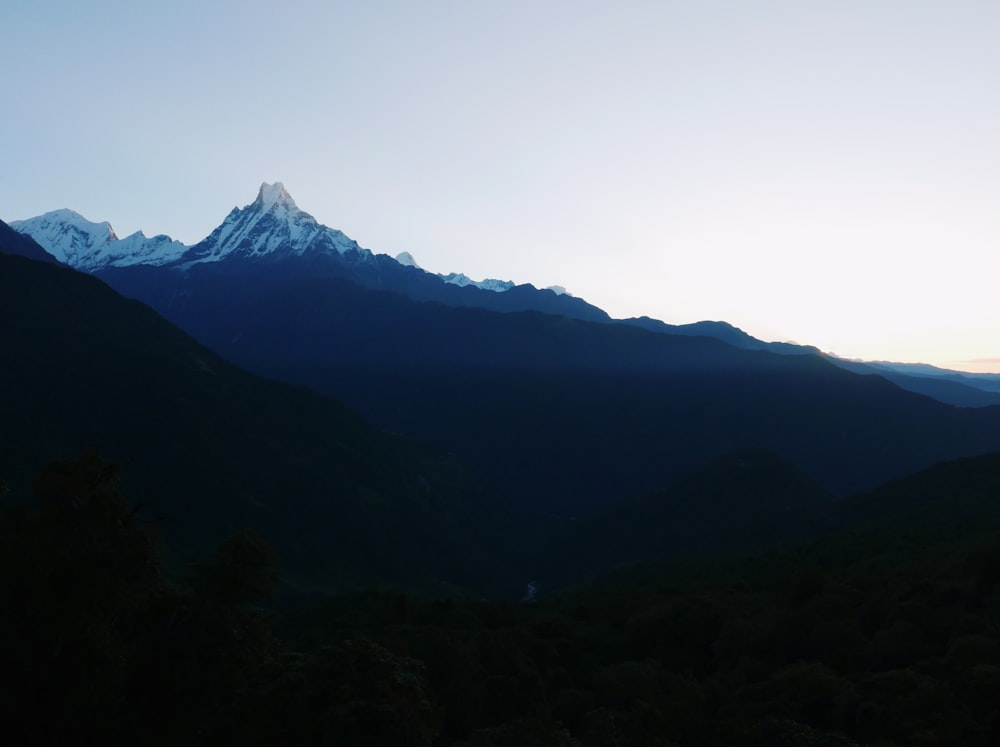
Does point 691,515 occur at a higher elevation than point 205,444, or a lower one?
lower

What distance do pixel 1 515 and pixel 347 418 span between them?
167632 mm

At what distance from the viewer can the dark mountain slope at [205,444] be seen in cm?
12700

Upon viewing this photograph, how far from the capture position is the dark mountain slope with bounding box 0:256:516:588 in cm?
12700

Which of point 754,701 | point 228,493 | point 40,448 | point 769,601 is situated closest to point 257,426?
point 228,493

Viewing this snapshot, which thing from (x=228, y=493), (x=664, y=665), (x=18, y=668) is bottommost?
(x=228, y=493)

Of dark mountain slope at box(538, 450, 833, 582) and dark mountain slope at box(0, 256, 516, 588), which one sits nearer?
dark mountain slope at box(0, 256, 516, 588)

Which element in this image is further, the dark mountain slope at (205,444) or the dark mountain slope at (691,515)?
the dark mountain slope at (691,515)

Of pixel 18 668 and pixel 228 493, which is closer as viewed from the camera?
pixel 18 668

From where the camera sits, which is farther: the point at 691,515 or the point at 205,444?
the point at 691,515

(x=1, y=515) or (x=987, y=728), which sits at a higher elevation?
(x=1, y=515)

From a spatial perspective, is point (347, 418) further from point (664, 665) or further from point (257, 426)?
point (664, 665)

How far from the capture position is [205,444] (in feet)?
457

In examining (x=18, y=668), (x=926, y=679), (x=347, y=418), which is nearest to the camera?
(x=18, y=668)

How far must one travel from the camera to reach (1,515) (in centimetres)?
2762
